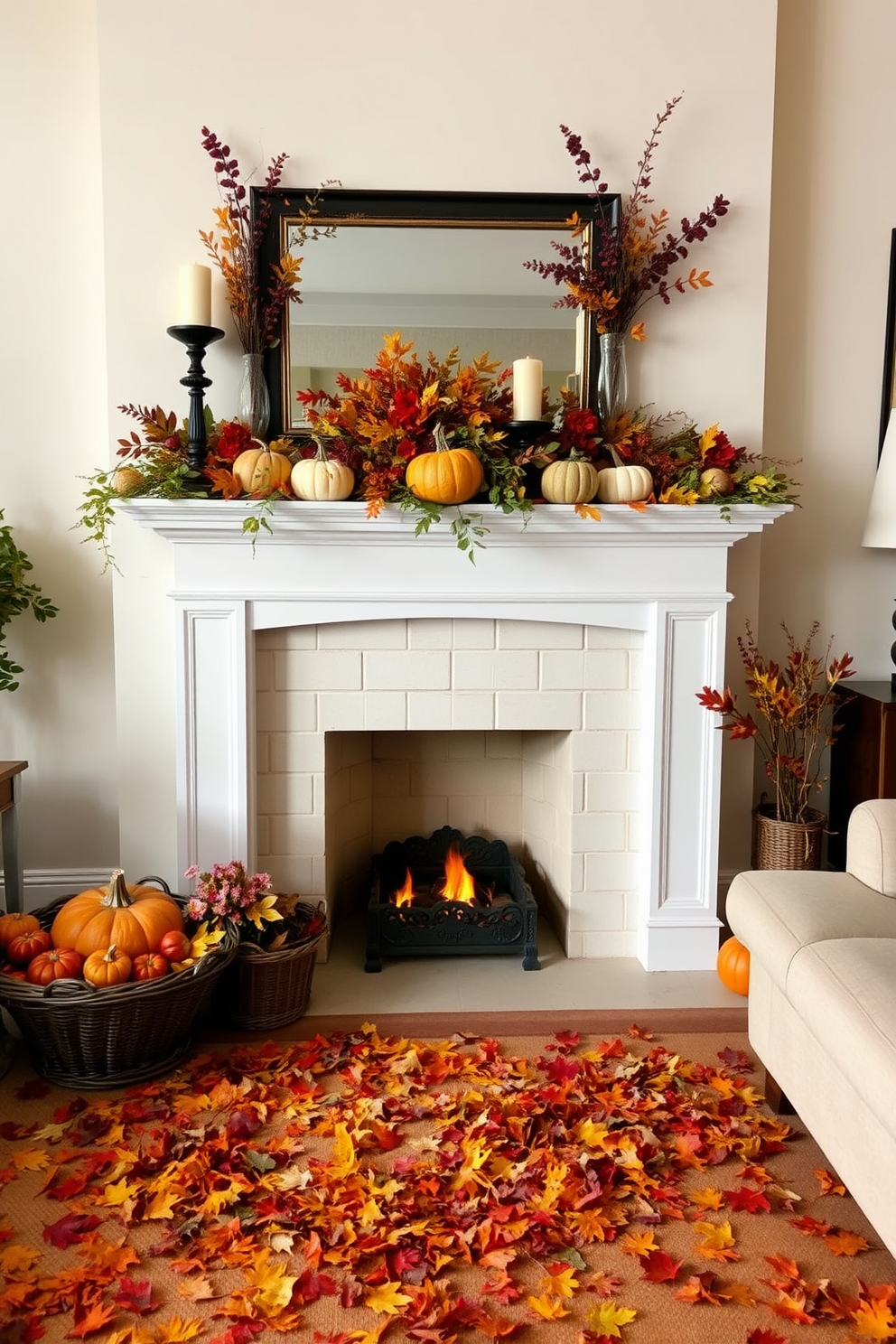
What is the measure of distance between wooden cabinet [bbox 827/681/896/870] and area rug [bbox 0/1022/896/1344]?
1016 mm

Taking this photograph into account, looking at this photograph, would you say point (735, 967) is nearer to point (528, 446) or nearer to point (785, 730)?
point (785, 730)

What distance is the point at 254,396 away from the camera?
2.82 metres

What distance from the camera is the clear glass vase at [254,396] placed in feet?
9.24

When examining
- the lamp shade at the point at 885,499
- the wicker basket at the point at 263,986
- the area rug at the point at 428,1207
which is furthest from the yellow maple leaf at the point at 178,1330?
the lamp shade at the point at 885,499

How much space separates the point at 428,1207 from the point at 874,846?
1.13m

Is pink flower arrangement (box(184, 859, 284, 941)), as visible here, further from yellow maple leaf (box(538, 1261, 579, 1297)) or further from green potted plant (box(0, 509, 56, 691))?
yellow maple leaf (box(538, 1261, 579, 1297))

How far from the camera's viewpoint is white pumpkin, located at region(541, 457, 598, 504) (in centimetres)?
269

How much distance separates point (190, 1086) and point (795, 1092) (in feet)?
4.23

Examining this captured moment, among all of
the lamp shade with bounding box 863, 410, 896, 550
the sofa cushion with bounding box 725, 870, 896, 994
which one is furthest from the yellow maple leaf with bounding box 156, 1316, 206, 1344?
the lamp shade with bounding box 863, 410, 896, 550

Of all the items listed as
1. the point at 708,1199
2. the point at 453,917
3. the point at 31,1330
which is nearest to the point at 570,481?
the point at 453,917

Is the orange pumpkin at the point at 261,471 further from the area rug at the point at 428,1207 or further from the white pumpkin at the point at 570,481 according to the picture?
the area rug at the point at 428,1207

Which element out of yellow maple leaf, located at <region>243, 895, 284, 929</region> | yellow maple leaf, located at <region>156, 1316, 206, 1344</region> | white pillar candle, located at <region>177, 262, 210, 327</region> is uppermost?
white pillar candle, located at <region>177, 262, 210, 327</region>

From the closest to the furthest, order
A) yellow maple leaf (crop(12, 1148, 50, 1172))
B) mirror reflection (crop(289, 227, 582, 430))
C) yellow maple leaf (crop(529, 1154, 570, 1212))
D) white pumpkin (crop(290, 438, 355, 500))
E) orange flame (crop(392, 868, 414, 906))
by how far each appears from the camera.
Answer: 1. yellow maple leaf (crop(529, 1154, 570, 1212))
2. yellow maple leaf (crop(12, 1148, 50, 1172))
3. white pumpkin (crop(290, 438, 355, 500))
4. mirror reflection (crop(289, 227, 582, 430))
5. orange flame (crop(392, 868, 414, 906))

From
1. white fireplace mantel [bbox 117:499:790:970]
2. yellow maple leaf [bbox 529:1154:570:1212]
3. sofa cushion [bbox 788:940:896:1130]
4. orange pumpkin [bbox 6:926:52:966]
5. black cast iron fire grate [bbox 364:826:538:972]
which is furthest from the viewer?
black cast iron fire grate [bbox 364:826:538:972]
